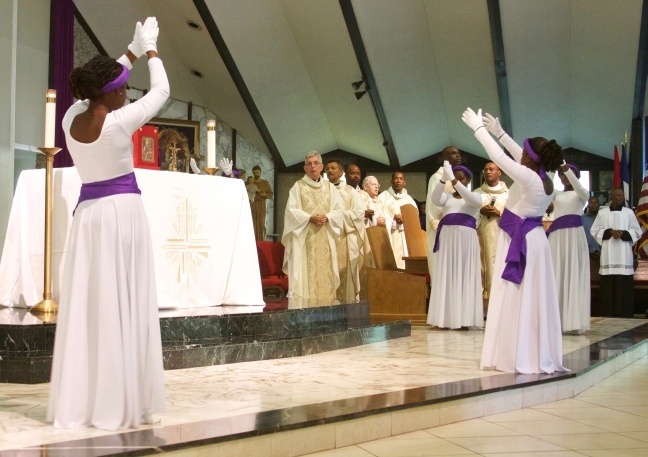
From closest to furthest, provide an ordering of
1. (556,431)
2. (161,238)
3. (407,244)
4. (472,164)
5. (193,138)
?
(556,431) < (161,238) < (407,244) < (193,138) < (472,164)

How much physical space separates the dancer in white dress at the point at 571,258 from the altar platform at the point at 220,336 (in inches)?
95.8

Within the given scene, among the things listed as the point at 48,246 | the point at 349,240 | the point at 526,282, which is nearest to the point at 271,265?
the point at 349,240

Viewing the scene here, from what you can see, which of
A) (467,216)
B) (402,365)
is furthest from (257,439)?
(467,216)

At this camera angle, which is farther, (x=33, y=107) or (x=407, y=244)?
(x=33, y=107)

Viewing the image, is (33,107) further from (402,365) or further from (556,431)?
(556,431)

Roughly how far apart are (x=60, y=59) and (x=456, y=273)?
27.1 ft

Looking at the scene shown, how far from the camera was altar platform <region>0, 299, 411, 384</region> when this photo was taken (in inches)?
220

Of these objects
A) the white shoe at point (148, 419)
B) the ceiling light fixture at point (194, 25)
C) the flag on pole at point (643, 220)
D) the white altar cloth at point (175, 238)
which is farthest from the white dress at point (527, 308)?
the ceiling light fixture at point (194, 25)

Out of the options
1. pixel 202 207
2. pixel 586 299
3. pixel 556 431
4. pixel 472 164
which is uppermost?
pixel 472 164

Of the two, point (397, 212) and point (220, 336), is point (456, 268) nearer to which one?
point (397, 212)

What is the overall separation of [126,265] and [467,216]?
613cm

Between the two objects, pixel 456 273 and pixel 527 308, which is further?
pixel 456 273

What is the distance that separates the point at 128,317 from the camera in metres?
4.15

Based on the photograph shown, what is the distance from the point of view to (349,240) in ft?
35.6
